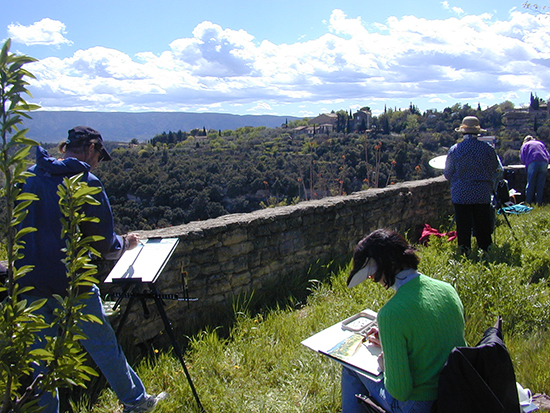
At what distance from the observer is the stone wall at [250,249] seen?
3727mm

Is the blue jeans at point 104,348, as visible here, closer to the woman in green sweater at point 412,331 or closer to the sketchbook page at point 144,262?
the sketchbook page at point 144,262

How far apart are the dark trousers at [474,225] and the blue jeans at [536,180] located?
14.6 ft

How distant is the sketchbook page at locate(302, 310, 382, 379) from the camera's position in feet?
7.15

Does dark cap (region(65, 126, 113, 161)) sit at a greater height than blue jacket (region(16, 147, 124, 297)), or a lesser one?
greater

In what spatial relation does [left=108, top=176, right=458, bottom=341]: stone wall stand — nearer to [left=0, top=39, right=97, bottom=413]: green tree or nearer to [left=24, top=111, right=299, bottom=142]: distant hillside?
[left=0, top=39, right=97, bottom=413]: green tree

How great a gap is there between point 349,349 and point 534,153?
328 inches

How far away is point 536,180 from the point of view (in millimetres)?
8898

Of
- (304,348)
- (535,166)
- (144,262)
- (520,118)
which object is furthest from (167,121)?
(144,262)

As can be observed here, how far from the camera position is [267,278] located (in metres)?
4.54

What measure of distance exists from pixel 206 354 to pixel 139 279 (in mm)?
1132

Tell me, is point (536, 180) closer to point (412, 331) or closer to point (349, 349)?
point (349, 349)

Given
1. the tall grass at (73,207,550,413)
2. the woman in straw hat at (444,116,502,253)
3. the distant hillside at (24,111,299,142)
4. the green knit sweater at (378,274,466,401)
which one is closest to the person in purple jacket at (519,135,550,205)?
the woman in straw hat at (444,116,502,253)

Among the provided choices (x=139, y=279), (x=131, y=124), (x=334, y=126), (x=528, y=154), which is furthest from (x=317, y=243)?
(x=131, y=124)

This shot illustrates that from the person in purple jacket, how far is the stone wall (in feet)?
14.5
